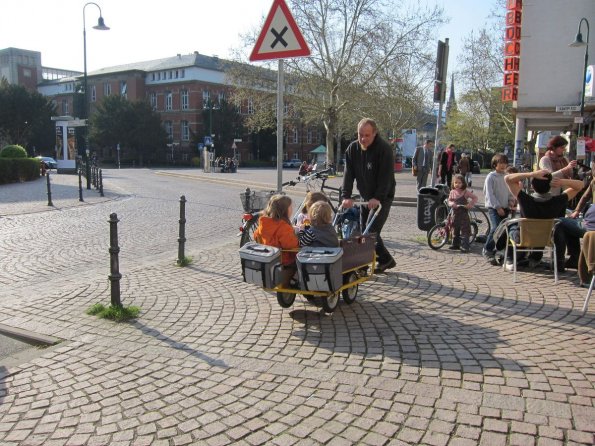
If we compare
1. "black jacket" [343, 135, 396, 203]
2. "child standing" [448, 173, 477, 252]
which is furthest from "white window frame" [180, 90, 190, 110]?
"black jacket" [343, 135, 396, 203]

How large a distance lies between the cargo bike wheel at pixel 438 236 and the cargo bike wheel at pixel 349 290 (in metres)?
3.50

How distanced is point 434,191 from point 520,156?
21.3m

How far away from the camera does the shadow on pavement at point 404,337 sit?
3.94m

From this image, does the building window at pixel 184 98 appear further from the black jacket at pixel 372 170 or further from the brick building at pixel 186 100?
the black jacket at pixel 372 170

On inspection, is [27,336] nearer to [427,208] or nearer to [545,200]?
[545,200]

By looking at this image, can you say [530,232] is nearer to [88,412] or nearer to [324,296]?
[324,296]

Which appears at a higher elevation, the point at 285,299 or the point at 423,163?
the point at 423,163

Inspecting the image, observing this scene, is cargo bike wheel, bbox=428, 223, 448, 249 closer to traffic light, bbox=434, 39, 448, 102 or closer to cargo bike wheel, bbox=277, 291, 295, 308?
traffic light, bbox=434, 39, 448, 102

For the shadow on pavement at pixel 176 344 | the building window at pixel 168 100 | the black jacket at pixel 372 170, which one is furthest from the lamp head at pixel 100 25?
the building window at pixel 168 100

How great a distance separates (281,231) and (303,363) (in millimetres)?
1549

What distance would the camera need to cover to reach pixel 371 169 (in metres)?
6.23

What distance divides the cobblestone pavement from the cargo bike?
0.22m

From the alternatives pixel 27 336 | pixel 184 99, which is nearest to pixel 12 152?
pixel 27 336

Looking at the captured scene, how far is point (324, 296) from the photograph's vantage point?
4.90 m
